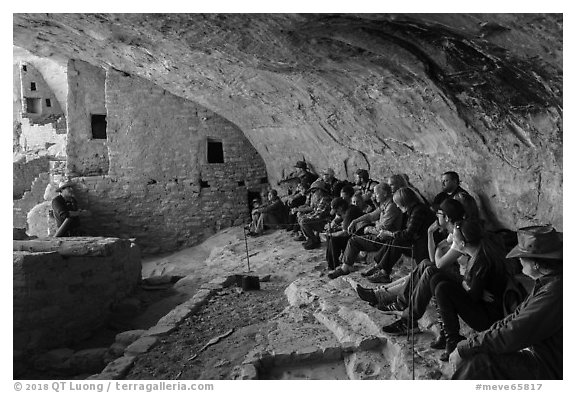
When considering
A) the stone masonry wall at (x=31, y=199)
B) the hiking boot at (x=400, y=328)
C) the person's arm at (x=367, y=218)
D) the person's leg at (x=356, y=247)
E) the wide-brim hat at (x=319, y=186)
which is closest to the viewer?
the hiking boot at (x=400, y=328)

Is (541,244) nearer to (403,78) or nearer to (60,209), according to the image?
(403,78)

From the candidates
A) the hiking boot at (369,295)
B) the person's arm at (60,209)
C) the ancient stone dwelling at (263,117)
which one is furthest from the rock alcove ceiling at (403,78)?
the person's arm at (60,209)

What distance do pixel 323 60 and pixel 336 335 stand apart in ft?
9.24

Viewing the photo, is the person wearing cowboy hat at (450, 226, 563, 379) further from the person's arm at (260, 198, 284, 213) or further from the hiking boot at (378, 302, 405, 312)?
the person's arm at (260, 198, 284, 213)

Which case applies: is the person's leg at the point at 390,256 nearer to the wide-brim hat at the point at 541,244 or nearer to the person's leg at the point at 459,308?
the person's leg at the point at 459,308

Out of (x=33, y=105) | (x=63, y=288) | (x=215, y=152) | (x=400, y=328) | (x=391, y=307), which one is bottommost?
(x=63, y=288)

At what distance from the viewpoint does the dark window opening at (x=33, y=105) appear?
2447 cm

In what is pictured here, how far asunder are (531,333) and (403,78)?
278 cm

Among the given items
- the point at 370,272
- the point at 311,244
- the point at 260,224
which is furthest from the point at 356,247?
the point at 260,224

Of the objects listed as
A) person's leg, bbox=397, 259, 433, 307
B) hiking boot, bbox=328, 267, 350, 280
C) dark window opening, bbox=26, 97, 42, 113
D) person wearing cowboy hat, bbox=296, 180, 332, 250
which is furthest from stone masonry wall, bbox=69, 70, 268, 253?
dark window opening, bbox=26, 97, 42, 113

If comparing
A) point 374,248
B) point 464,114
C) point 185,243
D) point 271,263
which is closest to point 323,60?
point 464,114

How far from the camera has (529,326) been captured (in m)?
2.66

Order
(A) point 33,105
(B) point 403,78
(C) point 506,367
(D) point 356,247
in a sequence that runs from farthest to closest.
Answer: (A) point 33,105 < (D) point 356,247 < (B) point 403,78 < (C) point 506,367

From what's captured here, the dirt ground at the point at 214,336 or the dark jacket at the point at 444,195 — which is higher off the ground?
the dark jacket at the point at 444,195
